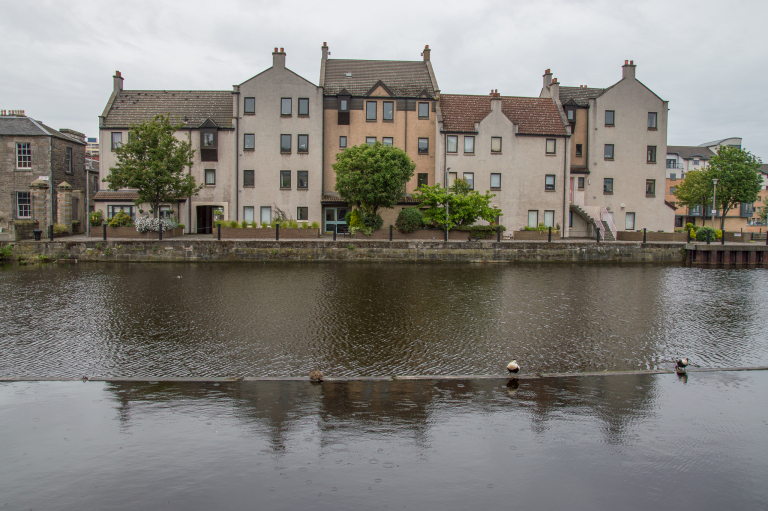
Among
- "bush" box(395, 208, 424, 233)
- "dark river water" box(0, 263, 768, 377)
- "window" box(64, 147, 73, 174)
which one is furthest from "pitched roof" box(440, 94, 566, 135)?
"window" box(64, 147, 73, 174)

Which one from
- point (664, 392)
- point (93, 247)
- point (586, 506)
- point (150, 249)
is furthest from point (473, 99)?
point (586, 506)

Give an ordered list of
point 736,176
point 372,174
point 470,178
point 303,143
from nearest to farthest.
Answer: point 372,174 → point 303,143 → point 470,178 → point 736,176

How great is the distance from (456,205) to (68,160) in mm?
31573

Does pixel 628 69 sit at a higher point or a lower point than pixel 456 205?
higher

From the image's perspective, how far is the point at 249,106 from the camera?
39469 mm

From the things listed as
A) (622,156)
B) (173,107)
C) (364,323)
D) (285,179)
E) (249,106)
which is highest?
(173,107)

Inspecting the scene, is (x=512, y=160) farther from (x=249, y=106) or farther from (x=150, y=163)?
(x=150, y=163)

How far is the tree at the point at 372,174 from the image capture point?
34250 millimetres

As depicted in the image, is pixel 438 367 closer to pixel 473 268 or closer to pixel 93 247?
pixel 473 268

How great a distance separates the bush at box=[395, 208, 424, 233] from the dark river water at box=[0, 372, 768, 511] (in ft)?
90.1

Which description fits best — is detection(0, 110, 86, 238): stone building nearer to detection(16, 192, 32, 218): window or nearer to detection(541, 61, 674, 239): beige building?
detection(16, 192, 32, 218): window

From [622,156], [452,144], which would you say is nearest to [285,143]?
[452,144]

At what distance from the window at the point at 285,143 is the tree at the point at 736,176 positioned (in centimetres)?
4007

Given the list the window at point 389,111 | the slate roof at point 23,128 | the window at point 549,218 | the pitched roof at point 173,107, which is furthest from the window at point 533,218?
the slate roof at point 23,128
